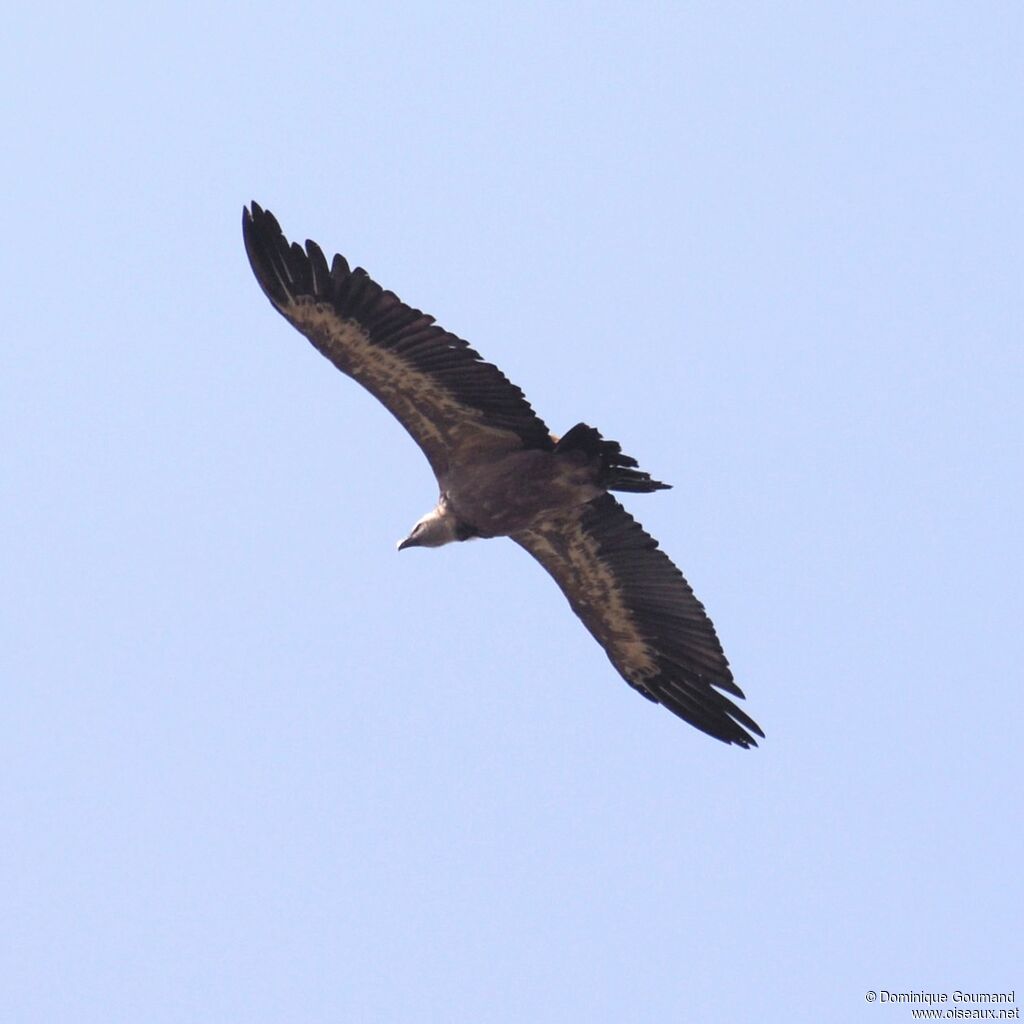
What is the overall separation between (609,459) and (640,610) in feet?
7.09

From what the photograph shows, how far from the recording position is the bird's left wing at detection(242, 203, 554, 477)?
1392cm

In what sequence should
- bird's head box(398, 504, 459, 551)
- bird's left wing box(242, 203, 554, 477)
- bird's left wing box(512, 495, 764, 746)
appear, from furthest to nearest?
bird's left wing box(512, 495, 764, 746), bird's head box(398, 504, 459, 551), bird's left wing box(242, 203, 554, 477)

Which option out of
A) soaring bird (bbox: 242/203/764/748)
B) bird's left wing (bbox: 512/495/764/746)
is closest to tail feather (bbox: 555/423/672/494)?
soaring bird (bbox: 242/203/764/748)

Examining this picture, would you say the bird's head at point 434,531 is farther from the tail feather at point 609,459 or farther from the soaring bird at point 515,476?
the tail feather at point 609,459

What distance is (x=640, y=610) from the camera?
16172 millimetres

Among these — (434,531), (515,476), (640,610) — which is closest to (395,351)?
(515,476)

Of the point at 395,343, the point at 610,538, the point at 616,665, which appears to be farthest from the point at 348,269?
the point at 616,665

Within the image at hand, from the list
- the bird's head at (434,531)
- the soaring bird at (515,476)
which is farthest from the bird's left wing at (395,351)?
the bird's head at (434,531)

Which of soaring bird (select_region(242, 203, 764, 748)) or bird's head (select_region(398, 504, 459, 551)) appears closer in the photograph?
soaring bird (select_region(242, 203, 764, 748))

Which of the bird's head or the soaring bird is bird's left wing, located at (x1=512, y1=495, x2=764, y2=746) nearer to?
the soaring bird

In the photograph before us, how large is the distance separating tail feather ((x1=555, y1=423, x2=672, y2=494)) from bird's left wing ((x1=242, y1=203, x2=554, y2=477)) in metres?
0.46

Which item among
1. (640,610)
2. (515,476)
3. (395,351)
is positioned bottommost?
(640,610)

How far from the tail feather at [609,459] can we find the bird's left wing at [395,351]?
1.50 feet

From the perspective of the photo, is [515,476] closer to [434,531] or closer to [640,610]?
[434,531]
